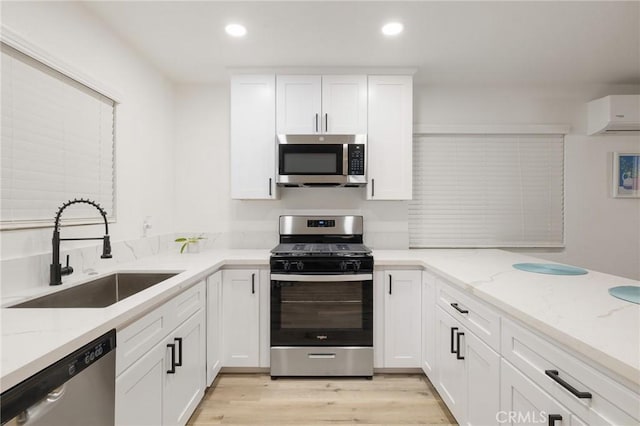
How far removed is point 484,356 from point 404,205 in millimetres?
1712

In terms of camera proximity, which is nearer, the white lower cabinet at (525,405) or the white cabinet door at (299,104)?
the white lower cabinet at (525,405)

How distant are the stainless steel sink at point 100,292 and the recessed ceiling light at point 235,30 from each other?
1608 millimetres

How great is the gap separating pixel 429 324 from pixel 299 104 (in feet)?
6.58

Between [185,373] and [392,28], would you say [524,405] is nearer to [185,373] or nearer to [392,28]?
[185,373]

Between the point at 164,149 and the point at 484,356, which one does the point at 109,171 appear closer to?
the point at 164,149

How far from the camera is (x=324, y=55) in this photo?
246cm

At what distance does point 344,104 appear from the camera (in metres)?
2.69

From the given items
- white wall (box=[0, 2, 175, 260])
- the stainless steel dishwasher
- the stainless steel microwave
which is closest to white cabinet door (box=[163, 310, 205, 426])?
the stainless steel dishwasher

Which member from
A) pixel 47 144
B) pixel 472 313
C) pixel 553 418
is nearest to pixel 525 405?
pixel 553 418

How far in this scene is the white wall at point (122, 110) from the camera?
4.93 feet

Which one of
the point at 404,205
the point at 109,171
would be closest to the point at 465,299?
the point at 404,205

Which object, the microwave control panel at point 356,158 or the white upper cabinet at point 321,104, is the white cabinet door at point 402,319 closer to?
the microwave control panel at point 356,158

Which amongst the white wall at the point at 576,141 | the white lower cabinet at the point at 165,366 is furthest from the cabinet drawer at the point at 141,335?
the white wall at the point at 576,141

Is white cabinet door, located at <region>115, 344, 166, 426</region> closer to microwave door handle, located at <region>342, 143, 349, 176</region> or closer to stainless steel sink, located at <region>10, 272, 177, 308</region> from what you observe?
stainless steel sink, located at <region>10, 272, 177, 308</region>
